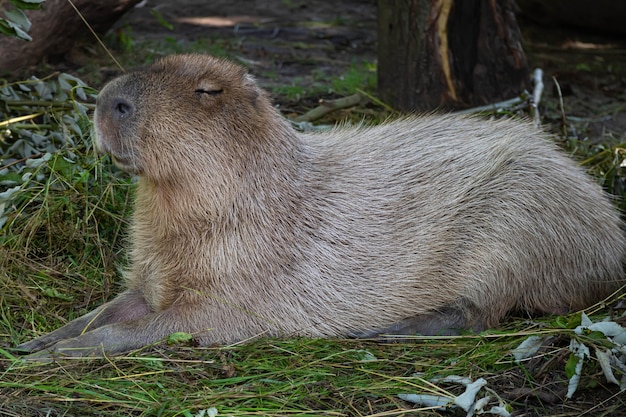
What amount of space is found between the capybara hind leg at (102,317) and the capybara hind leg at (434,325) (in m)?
0.92

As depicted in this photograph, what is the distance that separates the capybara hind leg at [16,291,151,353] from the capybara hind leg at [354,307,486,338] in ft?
3.03

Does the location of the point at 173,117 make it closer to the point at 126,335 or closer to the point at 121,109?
the point at 121,109

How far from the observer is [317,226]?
12.0 feet

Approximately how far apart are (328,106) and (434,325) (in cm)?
224

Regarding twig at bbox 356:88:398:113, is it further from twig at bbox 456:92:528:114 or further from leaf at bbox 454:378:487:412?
leaf at bbox 454:378:487:412

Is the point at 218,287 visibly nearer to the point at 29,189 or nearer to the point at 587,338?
the point at 29,189

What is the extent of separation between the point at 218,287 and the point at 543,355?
1245 millimetres

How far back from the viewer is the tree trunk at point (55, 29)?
549 centimetres

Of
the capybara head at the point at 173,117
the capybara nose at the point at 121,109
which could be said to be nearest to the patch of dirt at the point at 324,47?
the capybara head at the point at 173,117

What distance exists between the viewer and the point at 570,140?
5199mm

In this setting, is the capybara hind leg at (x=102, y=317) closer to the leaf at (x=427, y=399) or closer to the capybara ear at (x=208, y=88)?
the capybara ear at (x=208, y=88)

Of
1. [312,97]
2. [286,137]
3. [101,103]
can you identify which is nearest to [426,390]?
[286,137]

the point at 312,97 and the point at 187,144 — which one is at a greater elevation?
the point at 187,144

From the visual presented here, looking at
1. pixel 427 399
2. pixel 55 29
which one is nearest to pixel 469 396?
pixel 427 399
